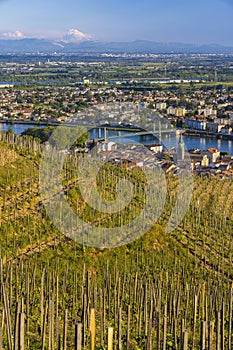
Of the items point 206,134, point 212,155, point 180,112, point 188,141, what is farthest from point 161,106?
point 212,155

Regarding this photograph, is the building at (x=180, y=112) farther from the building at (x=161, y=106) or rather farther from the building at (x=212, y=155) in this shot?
the building at (x=212, y=155)

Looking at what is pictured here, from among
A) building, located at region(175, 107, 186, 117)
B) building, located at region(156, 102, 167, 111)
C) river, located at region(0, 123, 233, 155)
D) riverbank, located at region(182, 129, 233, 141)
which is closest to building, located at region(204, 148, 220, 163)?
river, located at region(0, 123, 233, 155)

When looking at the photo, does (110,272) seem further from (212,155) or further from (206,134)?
(206,134)

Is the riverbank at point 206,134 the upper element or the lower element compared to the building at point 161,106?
lower

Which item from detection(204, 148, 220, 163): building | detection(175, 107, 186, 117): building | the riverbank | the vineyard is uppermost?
the vineyard

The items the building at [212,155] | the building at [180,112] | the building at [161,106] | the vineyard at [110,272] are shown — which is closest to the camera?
the vineyard at [110,272]

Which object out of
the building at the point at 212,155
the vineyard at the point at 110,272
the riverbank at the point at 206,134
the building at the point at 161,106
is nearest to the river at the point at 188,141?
the riverbank at the point at 206,134

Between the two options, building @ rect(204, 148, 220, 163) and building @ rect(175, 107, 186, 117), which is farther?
building @ rect(175, 107, 186, 117)

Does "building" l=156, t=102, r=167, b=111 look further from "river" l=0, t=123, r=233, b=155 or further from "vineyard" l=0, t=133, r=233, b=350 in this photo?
"vineyard" l=0, t=133, r=233, b=350

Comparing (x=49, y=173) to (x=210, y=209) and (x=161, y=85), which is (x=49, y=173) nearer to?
(x=210, y=209)
